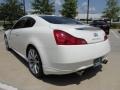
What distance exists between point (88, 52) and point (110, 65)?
2045 mm

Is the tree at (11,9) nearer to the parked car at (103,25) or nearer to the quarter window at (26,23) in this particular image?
the parked car at (103,25)

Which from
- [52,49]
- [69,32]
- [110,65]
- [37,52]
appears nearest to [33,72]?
[37,52]

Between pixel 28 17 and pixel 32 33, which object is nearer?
pixel 32 33

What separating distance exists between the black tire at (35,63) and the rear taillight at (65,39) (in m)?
0.79

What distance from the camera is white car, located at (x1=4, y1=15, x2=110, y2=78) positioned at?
4543 mm

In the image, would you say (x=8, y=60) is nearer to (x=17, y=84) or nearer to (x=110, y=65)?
(x=17, y=84)

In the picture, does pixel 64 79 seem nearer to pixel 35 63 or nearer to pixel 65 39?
pixel 35 63

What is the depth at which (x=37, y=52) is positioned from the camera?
5164 mm

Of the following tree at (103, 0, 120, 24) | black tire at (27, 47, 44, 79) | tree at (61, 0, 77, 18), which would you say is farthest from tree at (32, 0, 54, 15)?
black tire at (27, 47, 44, 79)

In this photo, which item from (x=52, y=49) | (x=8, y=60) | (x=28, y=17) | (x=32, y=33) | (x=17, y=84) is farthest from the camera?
(x=8, y=60)

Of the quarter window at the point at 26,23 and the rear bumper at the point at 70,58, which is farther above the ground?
the quarter window at the point at 26,23

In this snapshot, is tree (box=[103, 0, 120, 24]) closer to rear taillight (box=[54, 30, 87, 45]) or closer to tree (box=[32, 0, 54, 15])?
tree (box=[32, 0, 54, 15])

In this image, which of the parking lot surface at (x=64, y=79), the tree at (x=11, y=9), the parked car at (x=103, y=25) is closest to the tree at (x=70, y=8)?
the tree at (x=11, y=9)

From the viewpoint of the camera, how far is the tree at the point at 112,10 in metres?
37.2
